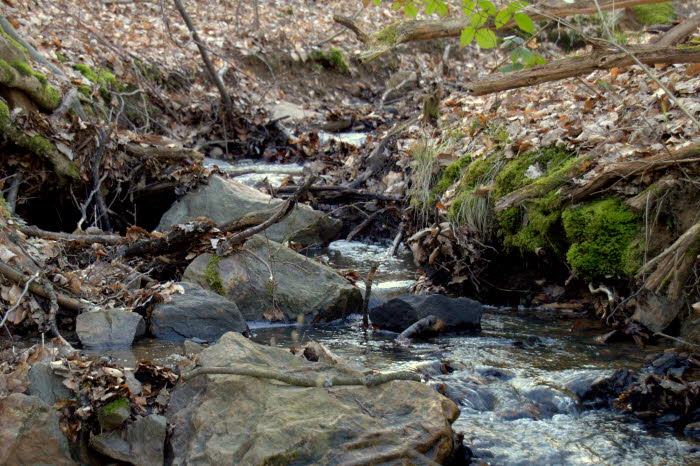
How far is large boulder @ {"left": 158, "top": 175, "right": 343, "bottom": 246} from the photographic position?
7156 mm

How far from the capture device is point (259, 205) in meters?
7.27

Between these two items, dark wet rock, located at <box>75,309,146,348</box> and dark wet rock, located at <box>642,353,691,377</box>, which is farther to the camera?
dark wet rock, located at <box>75,309,146,348</box>

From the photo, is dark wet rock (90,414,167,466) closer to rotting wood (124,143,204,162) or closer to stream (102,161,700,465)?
stream (102,161,700,465)

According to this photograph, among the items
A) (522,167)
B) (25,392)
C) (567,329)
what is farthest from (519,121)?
(25,392)

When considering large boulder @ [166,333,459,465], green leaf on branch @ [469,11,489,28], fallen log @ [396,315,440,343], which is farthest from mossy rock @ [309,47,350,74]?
large boulder @ [166,333,459,465]

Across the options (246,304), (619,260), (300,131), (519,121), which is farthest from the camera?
(300,131)

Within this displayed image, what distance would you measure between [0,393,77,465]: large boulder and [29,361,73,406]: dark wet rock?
0.49 feet

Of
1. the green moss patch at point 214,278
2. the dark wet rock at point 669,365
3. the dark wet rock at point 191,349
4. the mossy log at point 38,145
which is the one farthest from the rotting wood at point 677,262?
the mossy log at point 38,145

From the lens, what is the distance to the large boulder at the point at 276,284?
565 cm

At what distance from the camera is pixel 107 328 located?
15.4 feet

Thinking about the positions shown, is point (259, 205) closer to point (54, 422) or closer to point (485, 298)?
point (485, 298)

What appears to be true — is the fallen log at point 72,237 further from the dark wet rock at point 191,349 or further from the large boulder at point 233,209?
the dark wet rock at point 191,349

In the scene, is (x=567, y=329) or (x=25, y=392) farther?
(x=567, y=329)

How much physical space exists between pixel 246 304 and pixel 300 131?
613 centimetres
